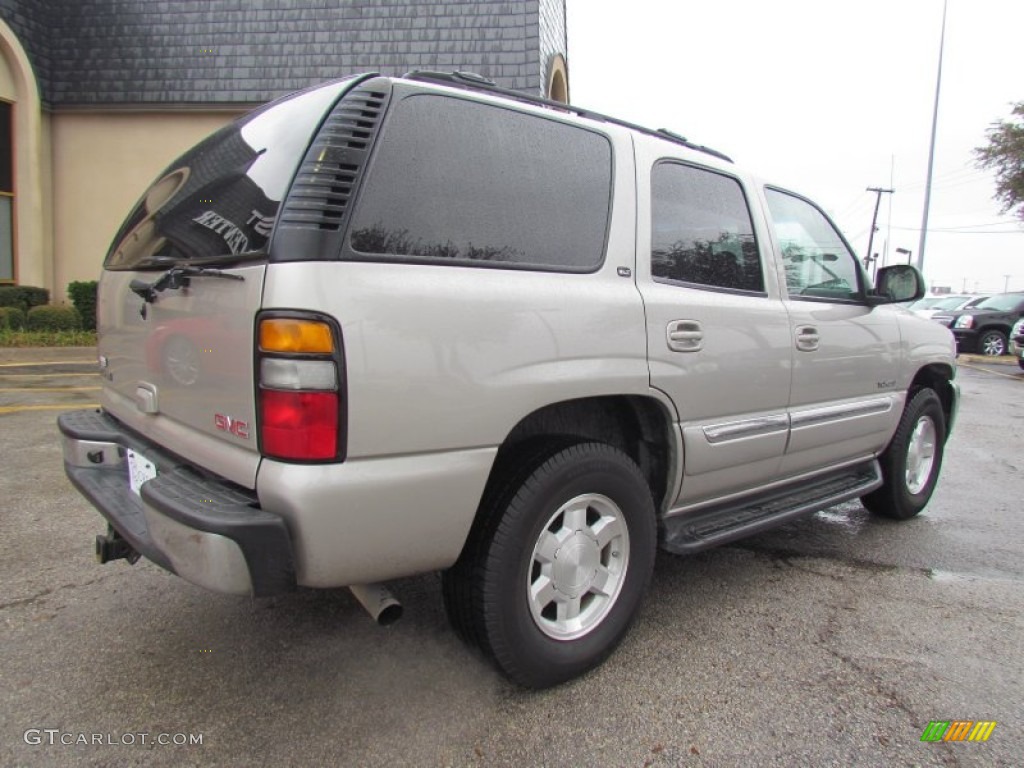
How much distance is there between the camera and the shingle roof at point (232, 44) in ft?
37.9

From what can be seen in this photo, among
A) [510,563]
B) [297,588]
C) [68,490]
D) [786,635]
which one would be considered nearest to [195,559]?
[297,588]

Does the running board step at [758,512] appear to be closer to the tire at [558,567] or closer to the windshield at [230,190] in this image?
the tire at [558,567]

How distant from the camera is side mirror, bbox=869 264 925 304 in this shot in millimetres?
3775

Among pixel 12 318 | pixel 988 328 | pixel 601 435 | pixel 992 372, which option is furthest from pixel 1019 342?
pixel 12 318

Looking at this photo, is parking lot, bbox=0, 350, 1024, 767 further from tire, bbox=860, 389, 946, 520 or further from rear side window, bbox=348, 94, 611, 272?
rear side window, bbox=348, 94, 611, 272

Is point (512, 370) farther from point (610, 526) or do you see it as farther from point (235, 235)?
point (235, 235)

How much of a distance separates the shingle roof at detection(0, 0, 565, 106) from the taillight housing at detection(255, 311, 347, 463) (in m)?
10.8

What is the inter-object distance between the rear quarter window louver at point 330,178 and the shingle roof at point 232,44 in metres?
10.3

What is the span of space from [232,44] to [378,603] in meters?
12.4

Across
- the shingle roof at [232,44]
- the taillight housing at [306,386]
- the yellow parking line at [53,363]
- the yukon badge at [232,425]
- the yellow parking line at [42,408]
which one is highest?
the shingle roof at [232,44]

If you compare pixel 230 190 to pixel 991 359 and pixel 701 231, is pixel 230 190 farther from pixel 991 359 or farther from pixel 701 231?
pixel 991 359

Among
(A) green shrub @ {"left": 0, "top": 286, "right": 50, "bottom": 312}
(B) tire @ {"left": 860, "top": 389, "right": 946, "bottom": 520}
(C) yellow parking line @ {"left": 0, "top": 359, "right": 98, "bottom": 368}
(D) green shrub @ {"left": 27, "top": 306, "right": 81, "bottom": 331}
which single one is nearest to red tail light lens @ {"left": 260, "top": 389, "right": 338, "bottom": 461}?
(B) tire @ {"left": 860, "top": 389, "right": 946, "bottom": 520}

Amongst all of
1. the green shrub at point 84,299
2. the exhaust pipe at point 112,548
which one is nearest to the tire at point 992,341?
the green shrub at point 84,299

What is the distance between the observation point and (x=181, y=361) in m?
2.22
